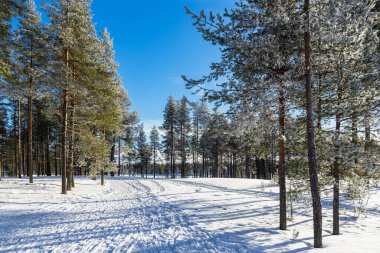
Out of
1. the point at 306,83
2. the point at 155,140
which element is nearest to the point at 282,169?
the point at 306,83

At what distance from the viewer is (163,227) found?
8.90m

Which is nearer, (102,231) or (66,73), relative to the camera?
(102,231)

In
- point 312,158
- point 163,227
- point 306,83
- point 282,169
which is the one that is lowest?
point 163,227

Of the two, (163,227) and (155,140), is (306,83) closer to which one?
(163,227)

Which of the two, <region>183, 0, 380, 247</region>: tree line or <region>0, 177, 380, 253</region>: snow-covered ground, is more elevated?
<region>183, 0, 380, 247</region>: tree line

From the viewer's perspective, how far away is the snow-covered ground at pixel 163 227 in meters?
7.01

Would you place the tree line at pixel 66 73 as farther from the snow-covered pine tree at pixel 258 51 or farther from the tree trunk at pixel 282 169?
the tree trunk at pixel 282 169

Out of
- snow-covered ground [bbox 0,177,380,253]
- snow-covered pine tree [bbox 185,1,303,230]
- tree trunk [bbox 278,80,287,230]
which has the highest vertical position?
snow-covered pine tree [bbox 185,1,303,230]

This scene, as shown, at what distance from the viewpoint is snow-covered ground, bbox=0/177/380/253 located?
7012 mm

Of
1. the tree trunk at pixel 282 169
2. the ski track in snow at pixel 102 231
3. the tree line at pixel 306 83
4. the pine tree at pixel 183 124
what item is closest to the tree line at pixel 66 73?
the ski track in snow at pixel 102 231

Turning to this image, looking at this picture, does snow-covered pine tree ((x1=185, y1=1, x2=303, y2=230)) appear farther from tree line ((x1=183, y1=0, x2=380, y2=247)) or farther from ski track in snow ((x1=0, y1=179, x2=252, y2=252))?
ski track in snow ((x1=0, y1=179, x2=252, y2=252))

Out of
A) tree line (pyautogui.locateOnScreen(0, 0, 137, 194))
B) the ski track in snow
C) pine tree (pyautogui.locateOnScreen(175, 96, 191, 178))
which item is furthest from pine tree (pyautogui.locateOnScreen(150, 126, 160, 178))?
the ski track in snow

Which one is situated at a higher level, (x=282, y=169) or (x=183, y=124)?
(x=183, y=124)

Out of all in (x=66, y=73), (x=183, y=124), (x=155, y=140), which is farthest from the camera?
(x=155, y=140)
